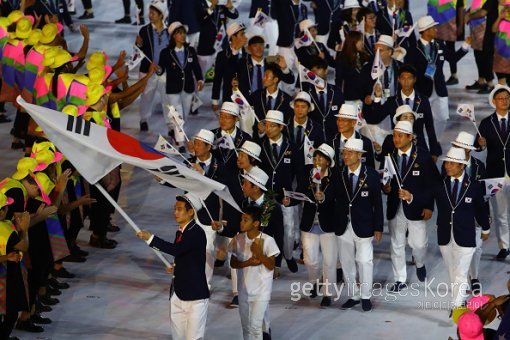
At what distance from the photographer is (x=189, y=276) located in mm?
13586

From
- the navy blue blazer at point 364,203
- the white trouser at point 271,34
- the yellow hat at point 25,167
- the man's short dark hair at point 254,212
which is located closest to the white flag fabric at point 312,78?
the navy blue blazer at point 364,203

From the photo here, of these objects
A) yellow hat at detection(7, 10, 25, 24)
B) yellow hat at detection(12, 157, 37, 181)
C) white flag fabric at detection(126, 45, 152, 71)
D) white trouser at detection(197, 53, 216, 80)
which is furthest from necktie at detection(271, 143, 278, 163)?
white trouser at detection(197, 53, 216, 80)

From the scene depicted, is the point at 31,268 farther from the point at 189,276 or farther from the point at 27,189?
the point at 189,276

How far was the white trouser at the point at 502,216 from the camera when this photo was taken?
16953mm

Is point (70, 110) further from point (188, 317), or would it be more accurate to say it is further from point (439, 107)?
point (439, 107)

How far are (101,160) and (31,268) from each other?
1.73m

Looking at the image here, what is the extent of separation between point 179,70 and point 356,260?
5.31 m

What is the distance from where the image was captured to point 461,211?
15539mm

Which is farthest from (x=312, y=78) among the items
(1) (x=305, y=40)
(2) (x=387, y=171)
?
(1) (x=305, y=40)

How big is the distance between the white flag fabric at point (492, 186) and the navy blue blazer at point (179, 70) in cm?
552

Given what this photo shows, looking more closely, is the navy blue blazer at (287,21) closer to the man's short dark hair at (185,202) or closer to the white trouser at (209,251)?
the white trouser at (209,251)

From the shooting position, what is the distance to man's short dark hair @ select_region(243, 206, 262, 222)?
14.2 metres

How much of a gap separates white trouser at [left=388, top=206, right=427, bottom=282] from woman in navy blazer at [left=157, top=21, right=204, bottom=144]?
4369 millimetres

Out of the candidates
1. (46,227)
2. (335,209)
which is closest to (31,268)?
(46,227)
